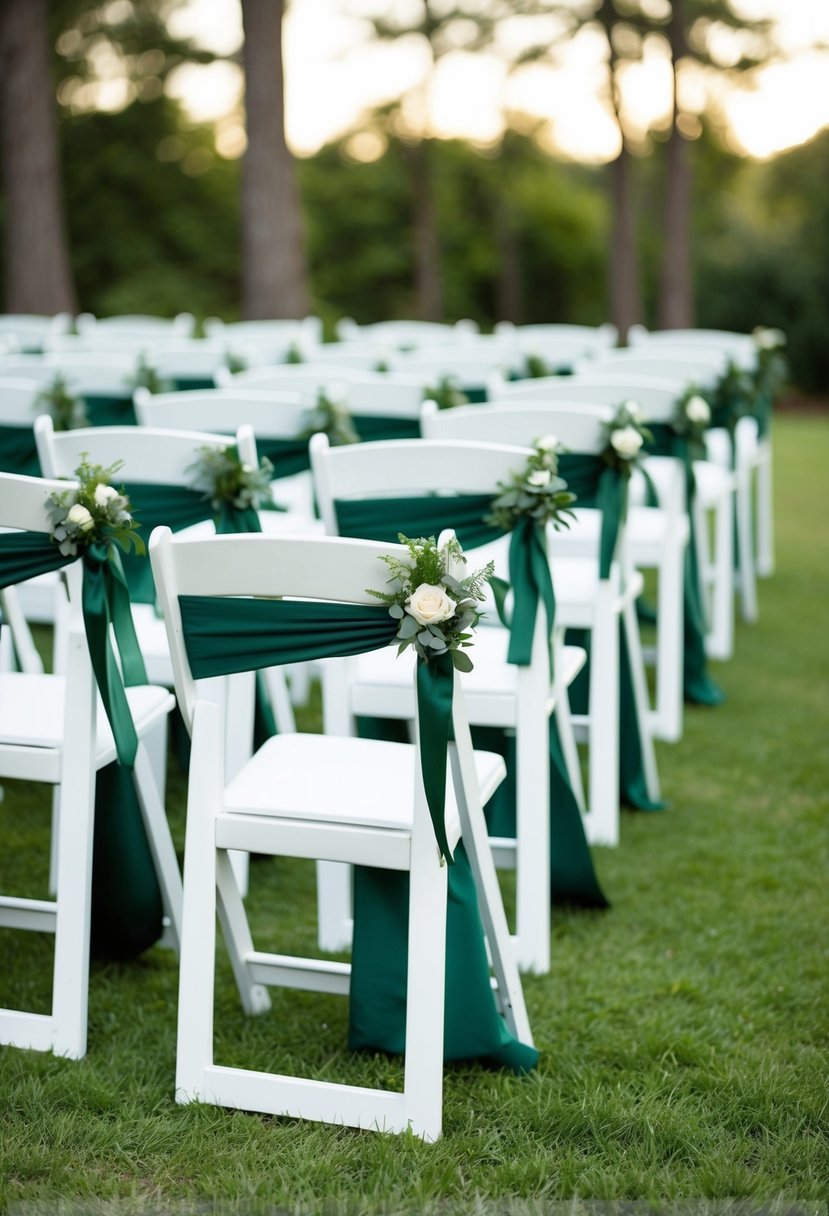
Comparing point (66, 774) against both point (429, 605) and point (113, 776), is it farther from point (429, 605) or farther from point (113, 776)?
point (429, 605)

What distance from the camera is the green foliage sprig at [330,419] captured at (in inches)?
171

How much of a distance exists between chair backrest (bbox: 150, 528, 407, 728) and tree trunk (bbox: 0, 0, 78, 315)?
35.9 feet

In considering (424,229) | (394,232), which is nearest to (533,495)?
(424,229)

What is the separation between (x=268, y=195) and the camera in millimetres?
11375

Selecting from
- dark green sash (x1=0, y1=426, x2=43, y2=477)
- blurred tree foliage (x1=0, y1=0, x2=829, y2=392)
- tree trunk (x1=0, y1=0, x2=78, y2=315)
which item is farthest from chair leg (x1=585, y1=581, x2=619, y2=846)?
blurred tree foliage (x1=0, y1=0, x2=829, y2=392)

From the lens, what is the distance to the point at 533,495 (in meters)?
2.91

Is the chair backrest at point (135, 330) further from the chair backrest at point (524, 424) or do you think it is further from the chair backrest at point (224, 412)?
the chair backrest at point (524, 424)

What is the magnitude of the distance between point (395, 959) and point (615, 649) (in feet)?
5.09

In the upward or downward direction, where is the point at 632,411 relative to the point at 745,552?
upward

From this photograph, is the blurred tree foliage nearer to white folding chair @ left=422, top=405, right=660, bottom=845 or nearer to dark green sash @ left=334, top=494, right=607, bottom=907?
white folding chair @ left=422, top=405, right=660, bottom=845

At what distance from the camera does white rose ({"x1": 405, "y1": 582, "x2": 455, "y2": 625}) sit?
215 centimetres

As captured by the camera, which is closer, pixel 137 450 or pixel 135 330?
pixel 137 450

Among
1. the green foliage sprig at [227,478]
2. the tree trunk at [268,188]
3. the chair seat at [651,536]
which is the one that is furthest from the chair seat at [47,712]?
the tree trunk at [268,188]

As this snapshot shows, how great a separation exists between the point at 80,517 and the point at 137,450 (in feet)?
2.39
